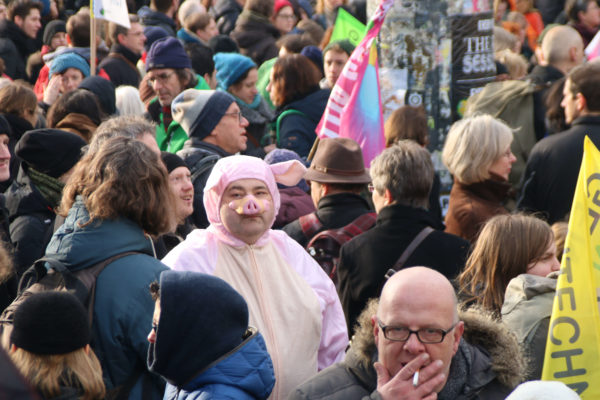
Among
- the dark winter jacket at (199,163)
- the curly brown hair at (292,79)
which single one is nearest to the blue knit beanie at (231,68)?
the curly brown hair at (292,79)

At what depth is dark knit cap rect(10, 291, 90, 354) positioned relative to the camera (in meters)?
2.68

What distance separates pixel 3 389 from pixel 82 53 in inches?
314

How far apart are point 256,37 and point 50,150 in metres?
6.82

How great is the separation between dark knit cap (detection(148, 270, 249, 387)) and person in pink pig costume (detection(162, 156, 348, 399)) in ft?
2.57

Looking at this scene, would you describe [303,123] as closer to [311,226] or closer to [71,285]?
[311,226]

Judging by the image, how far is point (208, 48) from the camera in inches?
365

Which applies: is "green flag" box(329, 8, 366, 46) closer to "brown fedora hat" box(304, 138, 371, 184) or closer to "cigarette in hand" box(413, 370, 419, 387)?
"brown fedora hat" box(304, 138, 371, 184)

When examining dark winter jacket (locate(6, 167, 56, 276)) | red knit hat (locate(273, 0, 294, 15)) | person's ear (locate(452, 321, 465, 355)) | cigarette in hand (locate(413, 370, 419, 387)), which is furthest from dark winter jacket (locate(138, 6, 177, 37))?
cigarette in hand (locate(413, 370, 419, 387))

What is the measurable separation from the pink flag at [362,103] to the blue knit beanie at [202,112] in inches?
45.0

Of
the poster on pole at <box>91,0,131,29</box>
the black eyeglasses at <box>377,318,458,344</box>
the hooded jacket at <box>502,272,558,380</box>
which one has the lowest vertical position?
the hooded jacket at <box>502,272,558,380</box>

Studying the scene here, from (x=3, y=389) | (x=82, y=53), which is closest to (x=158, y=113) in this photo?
(x=82, y=53)

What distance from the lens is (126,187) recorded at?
3.26 m

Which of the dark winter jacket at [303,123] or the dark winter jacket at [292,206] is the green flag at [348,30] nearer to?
the dark winter jacket at [303,123]

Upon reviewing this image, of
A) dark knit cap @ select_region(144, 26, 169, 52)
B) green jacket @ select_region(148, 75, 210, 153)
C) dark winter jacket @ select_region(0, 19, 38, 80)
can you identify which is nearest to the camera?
green jacket @ select_region(148, 75, 210, 153)
